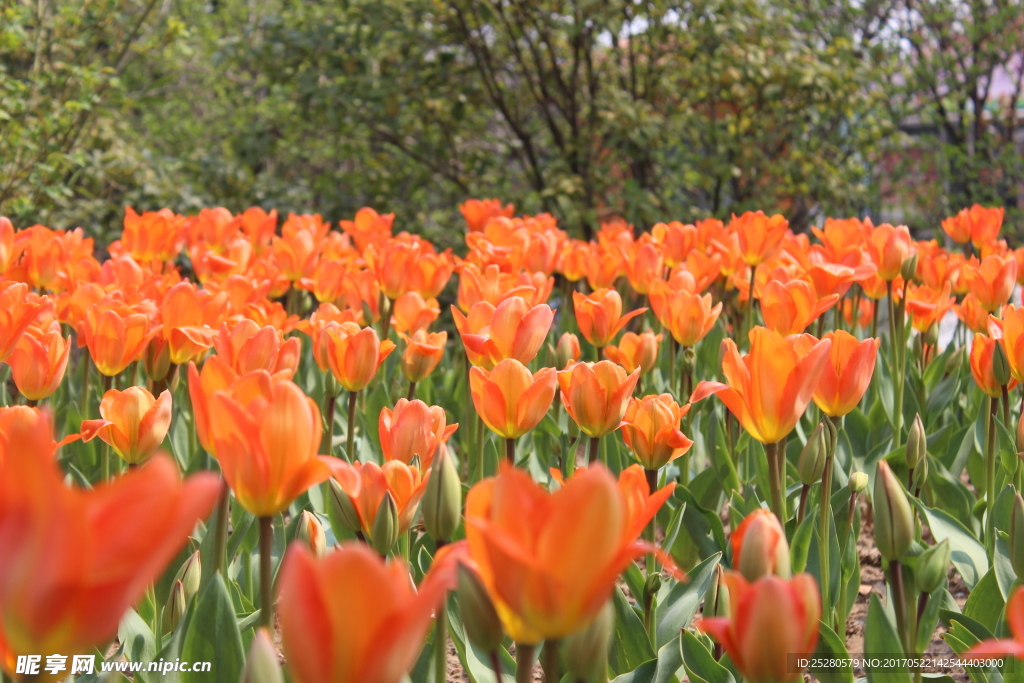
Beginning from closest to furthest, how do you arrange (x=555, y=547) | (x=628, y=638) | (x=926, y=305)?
(x=555, y=547) < (x=628, y=638) < (x=926, y=305)

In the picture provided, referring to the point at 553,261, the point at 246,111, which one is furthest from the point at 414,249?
the point at 246,111

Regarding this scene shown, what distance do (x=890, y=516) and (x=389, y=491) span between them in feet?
1.93

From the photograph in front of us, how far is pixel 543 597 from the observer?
68cm

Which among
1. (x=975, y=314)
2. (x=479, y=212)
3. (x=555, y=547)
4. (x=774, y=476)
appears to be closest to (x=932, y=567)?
(x=774, y=476)

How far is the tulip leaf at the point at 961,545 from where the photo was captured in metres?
1.61

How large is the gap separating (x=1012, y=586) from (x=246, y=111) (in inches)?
301

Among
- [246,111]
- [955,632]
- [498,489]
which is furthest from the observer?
[246,111]

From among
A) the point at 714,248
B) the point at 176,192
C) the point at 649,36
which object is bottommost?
the point at 714,248

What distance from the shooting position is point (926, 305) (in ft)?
7.98

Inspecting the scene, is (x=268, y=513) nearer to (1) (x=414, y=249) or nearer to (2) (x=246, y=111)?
(1) (x=414, y=249)

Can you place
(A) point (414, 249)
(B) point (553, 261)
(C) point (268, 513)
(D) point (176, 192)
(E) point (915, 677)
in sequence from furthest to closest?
(D) point (176, 192)
(B) point (553, 261)
(A) point (414, 249)
(E) point (915, 677)
(C) point (268, 513)

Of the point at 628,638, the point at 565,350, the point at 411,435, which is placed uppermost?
the point at 411,435

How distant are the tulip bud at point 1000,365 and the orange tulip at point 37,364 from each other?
68.0 inches

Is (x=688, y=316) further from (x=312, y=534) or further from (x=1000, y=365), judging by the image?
(x=312, y=534)
